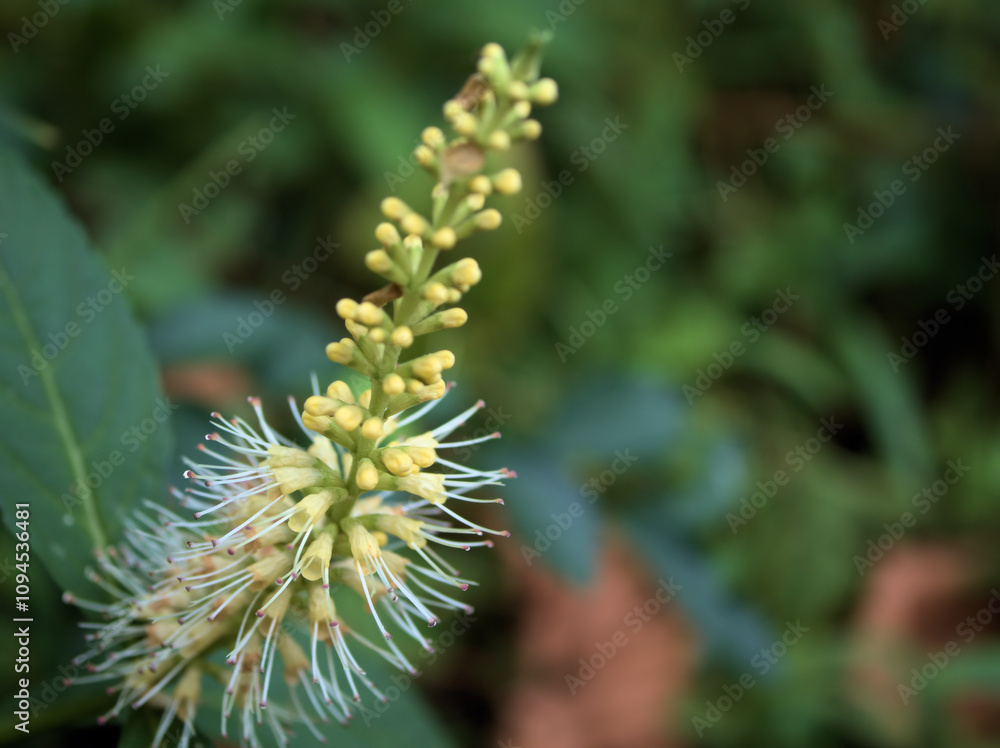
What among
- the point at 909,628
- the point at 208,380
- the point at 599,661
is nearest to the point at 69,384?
the point at 208,380

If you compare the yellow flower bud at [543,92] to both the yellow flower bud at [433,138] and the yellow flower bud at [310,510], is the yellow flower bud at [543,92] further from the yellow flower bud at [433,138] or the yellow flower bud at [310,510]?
the yellow flower bud at [310,510]

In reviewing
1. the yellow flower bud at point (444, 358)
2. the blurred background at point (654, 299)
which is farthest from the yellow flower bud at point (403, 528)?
the blurred background at point (654, 299)

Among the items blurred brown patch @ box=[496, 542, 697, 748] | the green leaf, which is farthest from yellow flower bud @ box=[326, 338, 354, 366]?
blurred brown patch @ box=[496, 542, 697, 748]

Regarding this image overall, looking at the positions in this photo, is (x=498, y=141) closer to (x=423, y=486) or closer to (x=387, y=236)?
(x=387, y=236)

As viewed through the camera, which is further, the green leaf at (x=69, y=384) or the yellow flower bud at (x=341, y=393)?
the green leaf at (x=69, y=384)

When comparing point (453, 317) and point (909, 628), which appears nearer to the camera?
point (453, 317)

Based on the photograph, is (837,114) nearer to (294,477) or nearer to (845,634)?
(845,634)

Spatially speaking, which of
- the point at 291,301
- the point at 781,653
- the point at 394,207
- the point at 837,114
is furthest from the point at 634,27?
the point at 394,207
